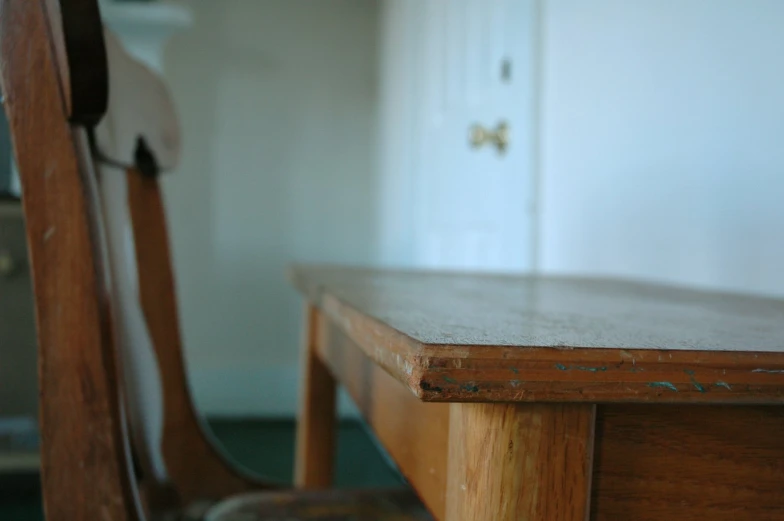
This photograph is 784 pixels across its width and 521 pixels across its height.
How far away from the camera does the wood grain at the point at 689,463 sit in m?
0.34

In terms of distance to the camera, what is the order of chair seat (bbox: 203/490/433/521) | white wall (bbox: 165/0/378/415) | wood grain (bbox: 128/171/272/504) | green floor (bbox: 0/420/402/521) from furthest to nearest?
white wall (bbox: 165/0/378/415), green floor (bbox: 0/420/402/521), wood grain (bbox: 128/171/272/504), chair seat (bbox: 203/490/433/521)

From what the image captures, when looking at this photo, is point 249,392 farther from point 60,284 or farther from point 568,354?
point 568,354

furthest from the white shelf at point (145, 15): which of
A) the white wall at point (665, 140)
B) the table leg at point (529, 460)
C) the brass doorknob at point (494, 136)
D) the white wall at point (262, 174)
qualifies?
the table leg at point (529, 460)

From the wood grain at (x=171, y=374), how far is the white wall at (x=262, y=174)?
216 cm

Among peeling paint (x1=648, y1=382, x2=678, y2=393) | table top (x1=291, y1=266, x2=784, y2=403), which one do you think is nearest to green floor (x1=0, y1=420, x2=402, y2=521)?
table top (x1=291, y1=266, x2=784, y2=403)

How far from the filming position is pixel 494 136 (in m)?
1.83

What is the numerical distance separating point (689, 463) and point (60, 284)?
0.35 metres

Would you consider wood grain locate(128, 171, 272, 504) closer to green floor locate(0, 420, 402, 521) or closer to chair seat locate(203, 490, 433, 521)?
chair seat locate(203, 490, 433, 521)

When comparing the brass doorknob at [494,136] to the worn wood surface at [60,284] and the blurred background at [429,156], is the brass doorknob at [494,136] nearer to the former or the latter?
the blurred background at [429,156]

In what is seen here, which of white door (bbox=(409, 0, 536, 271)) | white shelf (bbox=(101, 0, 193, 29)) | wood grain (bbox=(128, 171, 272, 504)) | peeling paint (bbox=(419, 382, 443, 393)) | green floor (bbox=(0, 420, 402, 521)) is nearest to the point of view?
peeling paint (bbox=(419, 382, 443, 393))

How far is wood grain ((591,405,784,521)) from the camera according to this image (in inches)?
13.4

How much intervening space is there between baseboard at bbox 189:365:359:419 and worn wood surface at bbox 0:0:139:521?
262cm

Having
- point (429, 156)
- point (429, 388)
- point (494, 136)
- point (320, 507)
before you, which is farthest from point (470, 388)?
point (429, 156)

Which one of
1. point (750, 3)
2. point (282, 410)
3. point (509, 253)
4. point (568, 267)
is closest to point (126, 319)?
point (750, 3)
